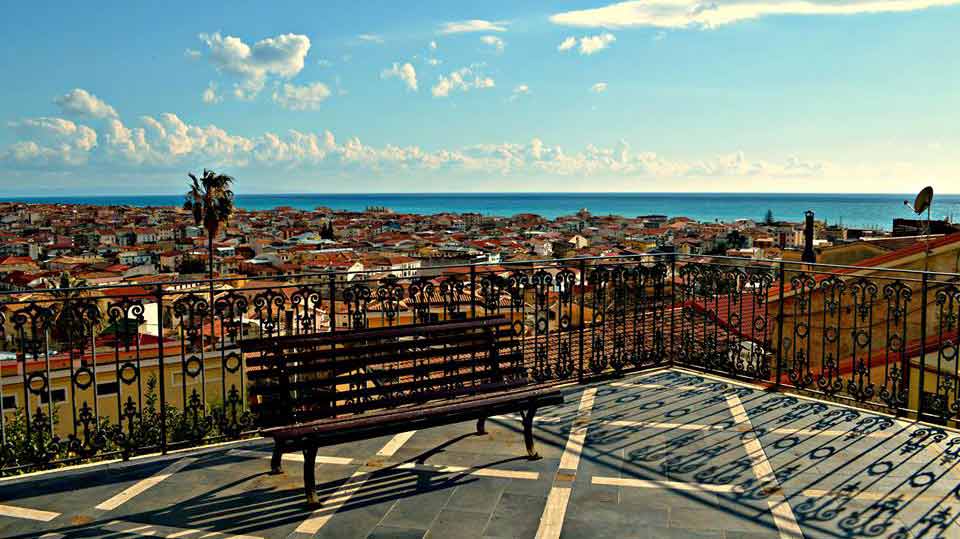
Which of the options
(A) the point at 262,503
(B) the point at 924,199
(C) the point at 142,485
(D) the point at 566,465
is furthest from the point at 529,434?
(B) the point at 924,199

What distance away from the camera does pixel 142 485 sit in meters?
4.83

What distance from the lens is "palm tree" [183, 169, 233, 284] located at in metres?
48.9

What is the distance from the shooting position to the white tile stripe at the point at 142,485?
4500 millimetres

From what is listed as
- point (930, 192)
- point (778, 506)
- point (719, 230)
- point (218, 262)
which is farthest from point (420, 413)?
point (719, 230)

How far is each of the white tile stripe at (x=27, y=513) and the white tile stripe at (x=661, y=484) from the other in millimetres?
3605

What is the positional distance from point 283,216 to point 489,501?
14349cm

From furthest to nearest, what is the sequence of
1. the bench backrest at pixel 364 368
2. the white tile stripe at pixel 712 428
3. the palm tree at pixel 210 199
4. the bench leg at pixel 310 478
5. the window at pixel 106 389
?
→ the palm tree at pixel 210 199
the window at pixel 106 389
the white tile stripe at pixel 712 428
the bench backrest at pixel 364 368
the bench leg at pixel 310 478

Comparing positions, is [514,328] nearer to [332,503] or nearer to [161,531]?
[332,503]

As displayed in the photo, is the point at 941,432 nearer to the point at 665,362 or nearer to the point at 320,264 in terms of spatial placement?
the point at 665,362

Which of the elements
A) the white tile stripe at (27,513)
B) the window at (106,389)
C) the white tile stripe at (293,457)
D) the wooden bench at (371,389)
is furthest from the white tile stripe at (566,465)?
the window at (106,389)

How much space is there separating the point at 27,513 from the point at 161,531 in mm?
1003

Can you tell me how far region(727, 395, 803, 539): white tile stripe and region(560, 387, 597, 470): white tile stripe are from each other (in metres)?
1.31

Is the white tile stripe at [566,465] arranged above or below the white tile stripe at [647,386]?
below

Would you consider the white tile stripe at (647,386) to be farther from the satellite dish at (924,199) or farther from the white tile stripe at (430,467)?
the satellite dish at (924,199)
